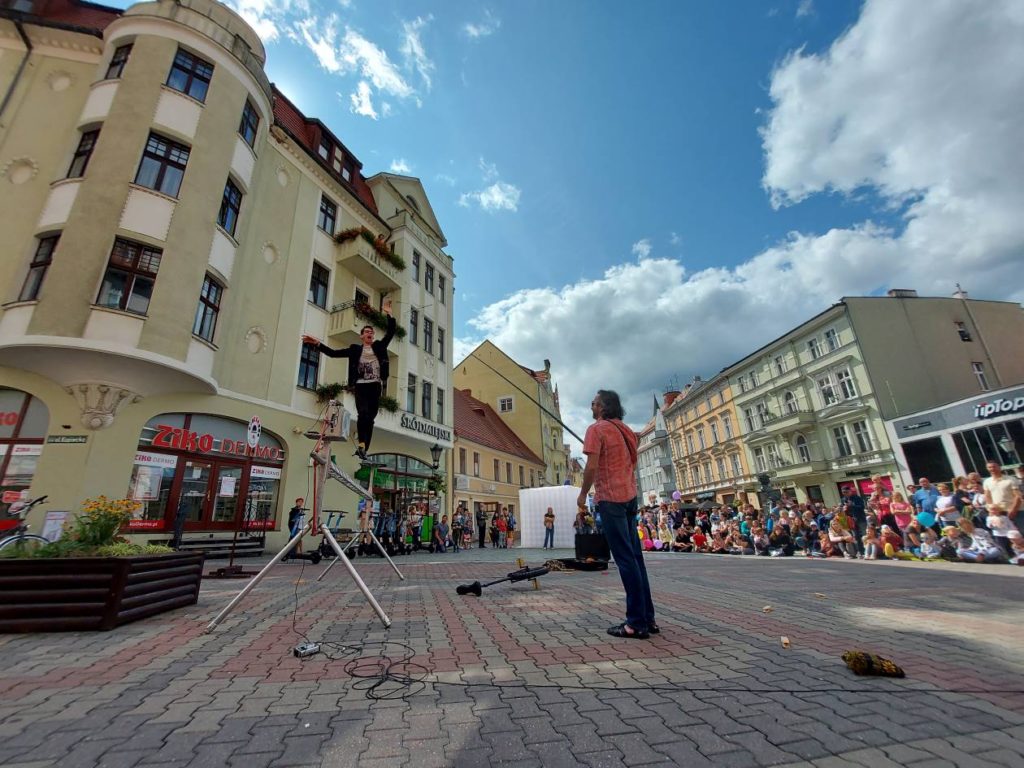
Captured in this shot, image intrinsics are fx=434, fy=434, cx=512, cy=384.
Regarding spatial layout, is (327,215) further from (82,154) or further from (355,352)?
(355,352)

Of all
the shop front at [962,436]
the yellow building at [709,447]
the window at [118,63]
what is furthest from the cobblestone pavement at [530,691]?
the yellow building at [709,447]

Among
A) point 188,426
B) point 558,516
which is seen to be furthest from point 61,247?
point 558,516

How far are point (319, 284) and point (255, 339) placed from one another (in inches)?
174

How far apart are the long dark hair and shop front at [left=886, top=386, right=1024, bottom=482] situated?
24.8 m

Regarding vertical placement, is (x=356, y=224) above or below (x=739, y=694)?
above

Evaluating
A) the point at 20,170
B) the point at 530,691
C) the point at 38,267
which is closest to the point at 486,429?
the point at 38,267

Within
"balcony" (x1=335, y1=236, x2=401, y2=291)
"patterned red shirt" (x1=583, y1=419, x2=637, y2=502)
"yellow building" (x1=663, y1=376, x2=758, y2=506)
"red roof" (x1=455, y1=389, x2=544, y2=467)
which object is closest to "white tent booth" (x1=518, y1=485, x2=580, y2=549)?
"red roof" (x1=455, y1=389, x2=544, y2=467)

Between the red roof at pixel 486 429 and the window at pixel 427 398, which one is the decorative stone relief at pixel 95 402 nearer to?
the window at pixel 427 398

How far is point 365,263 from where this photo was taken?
1914 cm

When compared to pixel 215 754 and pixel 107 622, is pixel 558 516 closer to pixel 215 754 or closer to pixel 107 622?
pixel 107 622

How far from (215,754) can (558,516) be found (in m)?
20.1

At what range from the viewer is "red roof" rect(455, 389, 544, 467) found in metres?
30.3

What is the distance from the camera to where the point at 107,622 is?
425cm

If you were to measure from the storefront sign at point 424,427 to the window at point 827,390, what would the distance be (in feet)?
85.7
